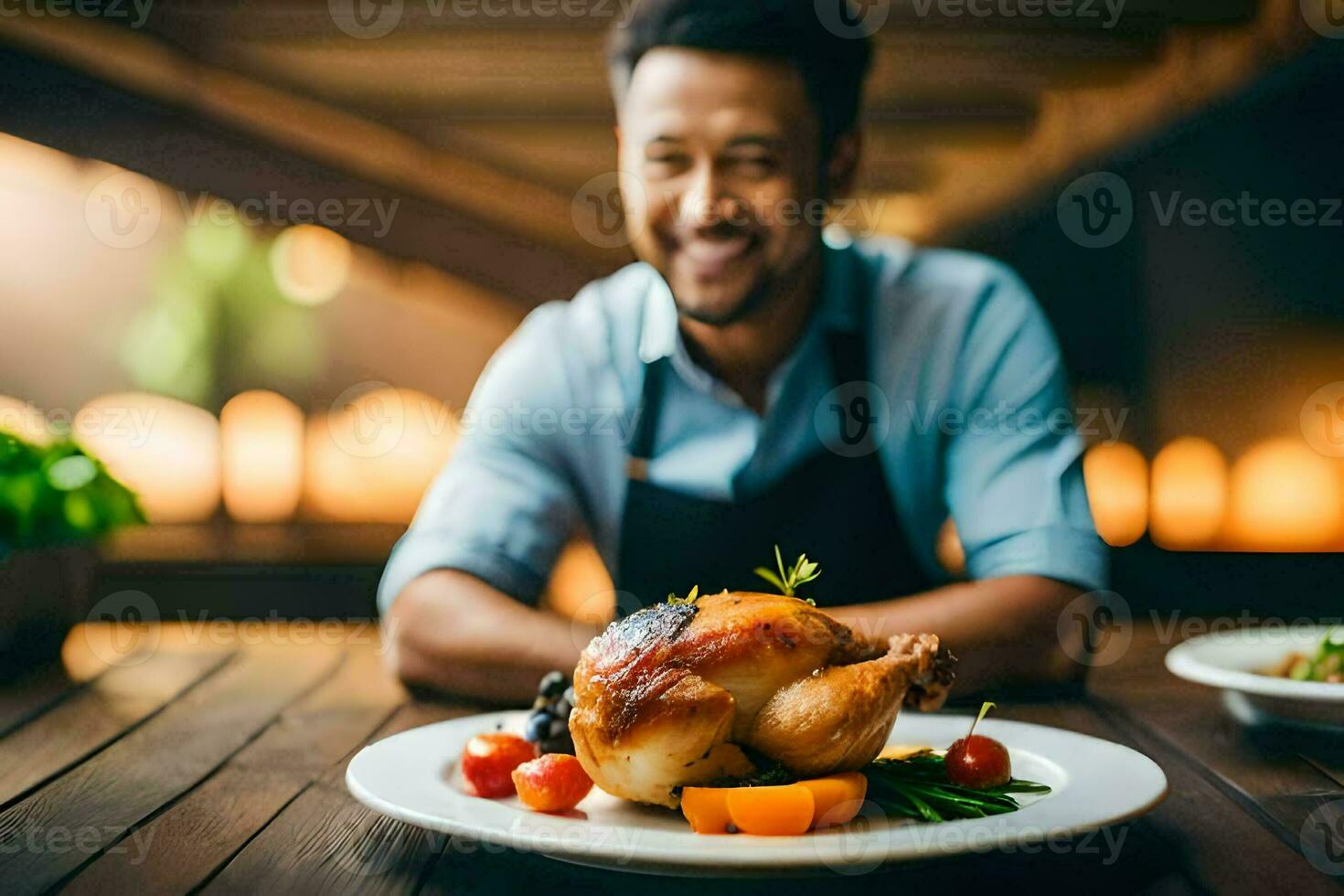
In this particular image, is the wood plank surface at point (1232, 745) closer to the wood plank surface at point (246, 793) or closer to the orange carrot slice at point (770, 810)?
the orange carrot slice at point (770, 810)

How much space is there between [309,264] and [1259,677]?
4.90m

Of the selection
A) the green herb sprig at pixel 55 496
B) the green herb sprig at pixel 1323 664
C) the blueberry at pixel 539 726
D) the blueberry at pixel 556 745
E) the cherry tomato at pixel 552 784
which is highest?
the green herb sprig at pixel 55 496

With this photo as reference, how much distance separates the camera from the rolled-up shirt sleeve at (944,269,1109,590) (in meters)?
2.05

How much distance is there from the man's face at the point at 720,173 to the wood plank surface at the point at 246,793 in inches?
43.1

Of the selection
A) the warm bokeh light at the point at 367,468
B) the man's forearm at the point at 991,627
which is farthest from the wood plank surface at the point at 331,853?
the warm bokeh light at the point at 367,468

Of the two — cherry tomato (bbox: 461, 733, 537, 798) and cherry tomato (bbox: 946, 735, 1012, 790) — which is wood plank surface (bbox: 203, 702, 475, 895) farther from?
cherry tomato (bbox: 946, 735, 1012, 790)

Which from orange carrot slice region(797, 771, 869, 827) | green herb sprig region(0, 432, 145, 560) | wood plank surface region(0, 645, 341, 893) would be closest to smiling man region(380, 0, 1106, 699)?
wood plank surface region(0, 645, 341, 893)

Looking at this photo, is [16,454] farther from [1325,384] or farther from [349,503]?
[1325,384]

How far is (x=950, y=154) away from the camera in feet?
16.1

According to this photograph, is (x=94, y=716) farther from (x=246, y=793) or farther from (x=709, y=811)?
(x=709, y=811)

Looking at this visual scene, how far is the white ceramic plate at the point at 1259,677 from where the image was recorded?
4.26 ft

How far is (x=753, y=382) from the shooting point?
106 inches

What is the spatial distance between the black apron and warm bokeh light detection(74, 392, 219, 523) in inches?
126

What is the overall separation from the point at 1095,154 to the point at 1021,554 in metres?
2.23
